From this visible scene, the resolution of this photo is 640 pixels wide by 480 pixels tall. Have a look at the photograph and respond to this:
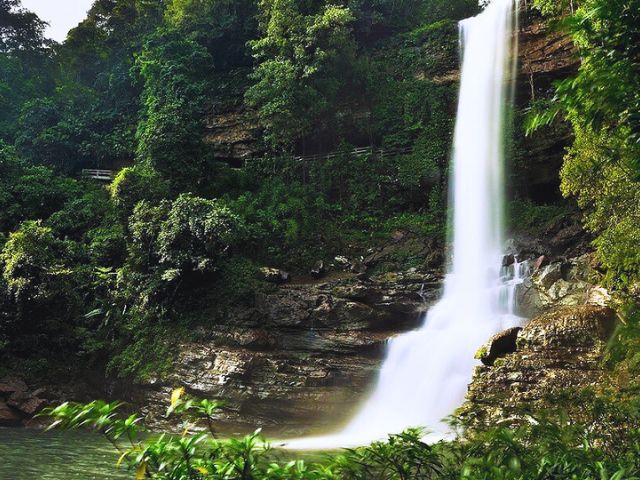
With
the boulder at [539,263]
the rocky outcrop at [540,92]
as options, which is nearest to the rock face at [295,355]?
the boulder at [539,263]

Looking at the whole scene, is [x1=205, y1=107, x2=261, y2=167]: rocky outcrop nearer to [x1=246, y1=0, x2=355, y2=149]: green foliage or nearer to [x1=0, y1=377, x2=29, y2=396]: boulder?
[x1=246, y1=0, x2=355, y2=149]: green foliage

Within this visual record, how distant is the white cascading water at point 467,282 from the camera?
13430 mm

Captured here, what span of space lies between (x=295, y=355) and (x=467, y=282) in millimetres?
7036

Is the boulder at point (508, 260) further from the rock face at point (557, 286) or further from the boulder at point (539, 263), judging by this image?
the rock face at point (557, 286)

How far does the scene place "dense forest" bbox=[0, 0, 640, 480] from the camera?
1156cm

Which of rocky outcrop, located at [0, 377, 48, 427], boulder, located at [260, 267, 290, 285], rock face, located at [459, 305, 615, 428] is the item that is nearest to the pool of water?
rocky outcrop, located at [0, 377, 48, 427]

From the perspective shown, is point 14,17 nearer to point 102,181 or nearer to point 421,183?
point 102,181

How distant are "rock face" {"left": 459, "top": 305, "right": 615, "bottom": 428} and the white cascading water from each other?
1.62 m

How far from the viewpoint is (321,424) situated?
13812mm

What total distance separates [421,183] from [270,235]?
7.14 metres

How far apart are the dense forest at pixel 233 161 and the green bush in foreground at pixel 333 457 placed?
1.59 feet

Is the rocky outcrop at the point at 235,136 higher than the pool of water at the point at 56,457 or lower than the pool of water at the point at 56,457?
higher

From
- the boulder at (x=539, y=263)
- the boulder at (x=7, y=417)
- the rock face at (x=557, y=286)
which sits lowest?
the boulder at (x=7, y=417)

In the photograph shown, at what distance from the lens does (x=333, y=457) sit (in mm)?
2383
